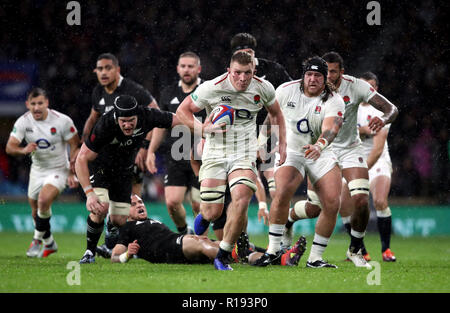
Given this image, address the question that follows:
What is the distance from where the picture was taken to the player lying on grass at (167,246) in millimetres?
7316

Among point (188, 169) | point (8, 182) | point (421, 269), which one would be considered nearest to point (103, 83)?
point (188, 169)

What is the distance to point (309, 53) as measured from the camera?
17734 millimetres

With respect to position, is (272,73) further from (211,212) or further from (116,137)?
(211,212)

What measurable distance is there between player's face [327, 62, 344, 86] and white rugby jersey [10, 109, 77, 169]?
152 inches

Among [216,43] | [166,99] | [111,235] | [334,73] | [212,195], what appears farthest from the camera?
[216,43]

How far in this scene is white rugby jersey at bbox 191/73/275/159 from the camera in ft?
22.6

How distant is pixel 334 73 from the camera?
25.6 ft

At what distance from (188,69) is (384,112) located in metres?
2.78

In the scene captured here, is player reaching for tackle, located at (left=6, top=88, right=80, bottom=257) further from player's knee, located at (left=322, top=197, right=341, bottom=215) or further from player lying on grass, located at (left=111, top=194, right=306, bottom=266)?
player's knee, located at (left=322, top=197, right=341, bottom=215)

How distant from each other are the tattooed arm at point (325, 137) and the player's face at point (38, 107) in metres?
4.42

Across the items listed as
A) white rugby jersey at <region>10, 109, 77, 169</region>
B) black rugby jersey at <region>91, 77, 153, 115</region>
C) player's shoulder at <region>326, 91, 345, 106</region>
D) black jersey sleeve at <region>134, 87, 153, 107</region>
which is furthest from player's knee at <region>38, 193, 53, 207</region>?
player's shoulder at <region>326, 91, 345, 106</region>

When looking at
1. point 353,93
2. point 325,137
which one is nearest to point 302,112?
point 325,137

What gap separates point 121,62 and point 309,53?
477 cm

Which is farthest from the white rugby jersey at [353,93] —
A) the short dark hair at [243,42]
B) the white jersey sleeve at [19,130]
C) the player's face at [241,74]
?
the white jersey sleeve at [19,130]
